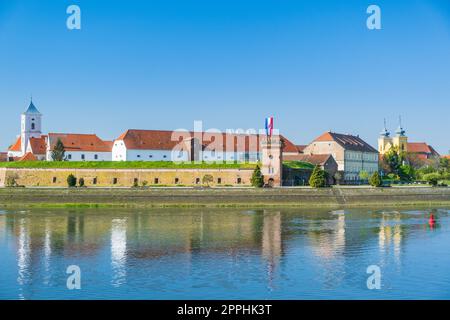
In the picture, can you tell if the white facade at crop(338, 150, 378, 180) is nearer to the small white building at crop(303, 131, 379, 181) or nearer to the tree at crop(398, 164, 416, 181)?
the small white building at crop(303, 131, 379, 181)

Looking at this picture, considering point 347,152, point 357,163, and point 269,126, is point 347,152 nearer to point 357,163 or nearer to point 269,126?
point 357,163

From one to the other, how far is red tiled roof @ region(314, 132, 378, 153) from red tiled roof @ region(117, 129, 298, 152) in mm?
8406

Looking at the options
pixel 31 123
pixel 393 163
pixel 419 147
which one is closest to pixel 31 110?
pixel 31 123

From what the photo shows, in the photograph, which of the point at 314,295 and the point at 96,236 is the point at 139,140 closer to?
the point at 96,236

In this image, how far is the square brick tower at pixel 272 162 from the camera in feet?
147

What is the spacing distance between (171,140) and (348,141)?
1883 centimetres

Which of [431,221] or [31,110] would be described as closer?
[431,221]

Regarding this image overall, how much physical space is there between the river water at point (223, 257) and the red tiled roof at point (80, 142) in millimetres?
21286

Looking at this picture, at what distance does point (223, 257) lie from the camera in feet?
66.9

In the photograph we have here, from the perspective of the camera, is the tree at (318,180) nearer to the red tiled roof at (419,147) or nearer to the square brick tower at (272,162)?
the square brick tower at (272,162)

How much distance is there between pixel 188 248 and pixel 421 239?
946 centimetres

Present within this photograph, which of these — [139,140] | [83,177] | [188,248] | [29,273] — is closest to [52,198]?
[83,177]

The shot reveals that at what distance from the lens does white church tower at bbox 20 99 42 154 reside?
66.4 metres

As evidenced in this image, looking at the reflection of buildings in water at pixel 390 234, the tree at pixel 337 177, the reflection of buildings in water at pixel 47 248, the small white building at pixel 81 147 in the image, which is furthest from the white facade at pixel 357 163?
the reflection of buildings in water at pixel 47 248
